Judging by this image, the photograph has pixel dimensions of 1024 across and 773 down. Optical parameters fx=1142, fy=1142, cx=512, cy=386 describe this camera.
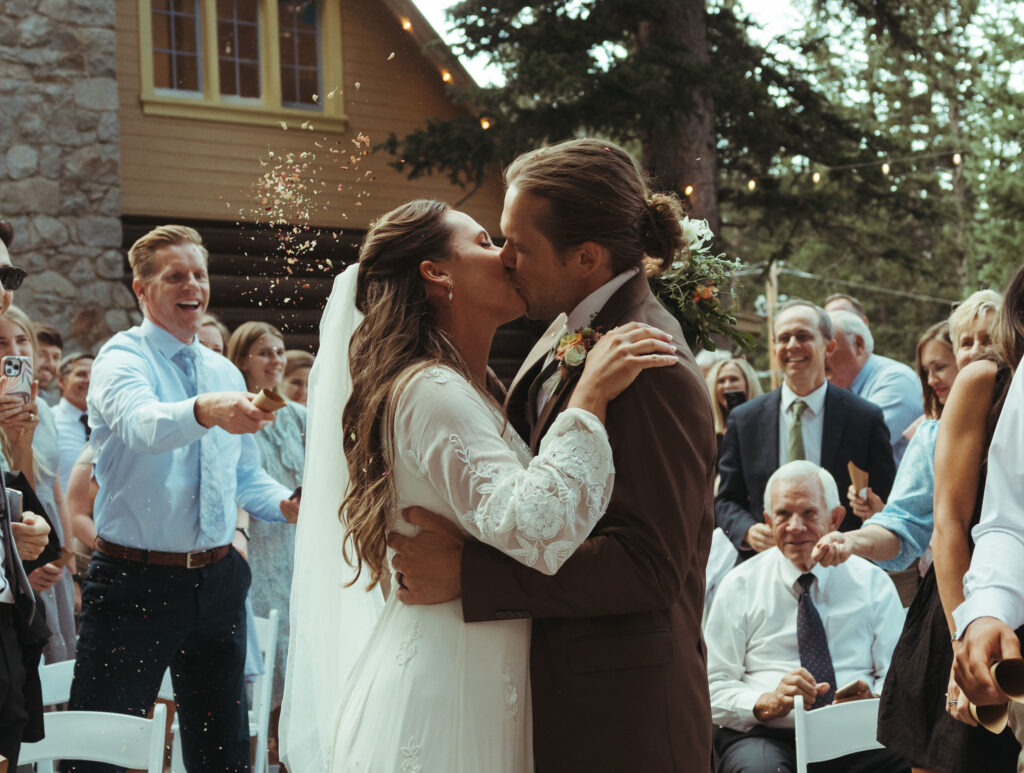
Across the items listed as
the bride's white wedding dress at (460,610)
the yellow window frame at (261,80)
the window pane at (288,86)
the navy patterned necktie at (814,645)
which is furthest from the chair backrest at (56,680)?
the window pane at (288,86)

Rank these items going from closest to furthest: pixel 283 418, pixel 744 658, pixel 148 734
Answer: pixel 148 734 < pixel 744 658 < pixel 283 418

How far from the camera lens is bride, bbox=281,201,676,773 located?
1974 millimetres

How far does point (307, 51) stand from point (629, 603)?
897 centimetres

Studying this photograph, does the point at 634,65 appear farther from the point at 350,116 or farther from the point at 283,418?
the point at 283,418

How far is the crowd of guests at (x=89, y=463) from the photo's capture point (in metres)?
4.69

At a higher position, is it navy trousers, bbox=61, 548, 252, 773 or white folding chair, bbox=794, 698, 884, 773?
navy trousers, bbox=61, 548, 252, 773

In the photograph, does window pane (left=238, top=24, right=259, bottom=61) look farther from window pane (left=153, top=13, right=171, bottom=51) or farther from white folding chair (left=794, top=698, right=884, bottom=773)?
white folding chair (left=794, top=698, right=884, bottom=773)

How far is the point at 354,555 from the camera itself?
2520 mm

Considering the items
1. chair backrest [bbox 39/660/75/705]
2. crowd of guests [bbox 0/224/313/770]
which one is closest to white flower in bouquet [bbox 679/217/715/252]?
crowd of guests [bbox 0/224/313/770]

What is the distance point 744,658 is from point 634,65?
6844mm

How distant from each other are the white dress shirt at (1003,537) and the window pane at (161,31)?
930 cm

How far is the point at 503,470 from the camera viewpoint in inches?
79.0

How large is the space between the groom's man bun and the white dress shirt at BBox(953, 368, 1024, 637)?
2.42 feet

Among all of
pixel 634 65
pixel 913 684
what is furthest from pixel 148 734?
pixel 634 65
